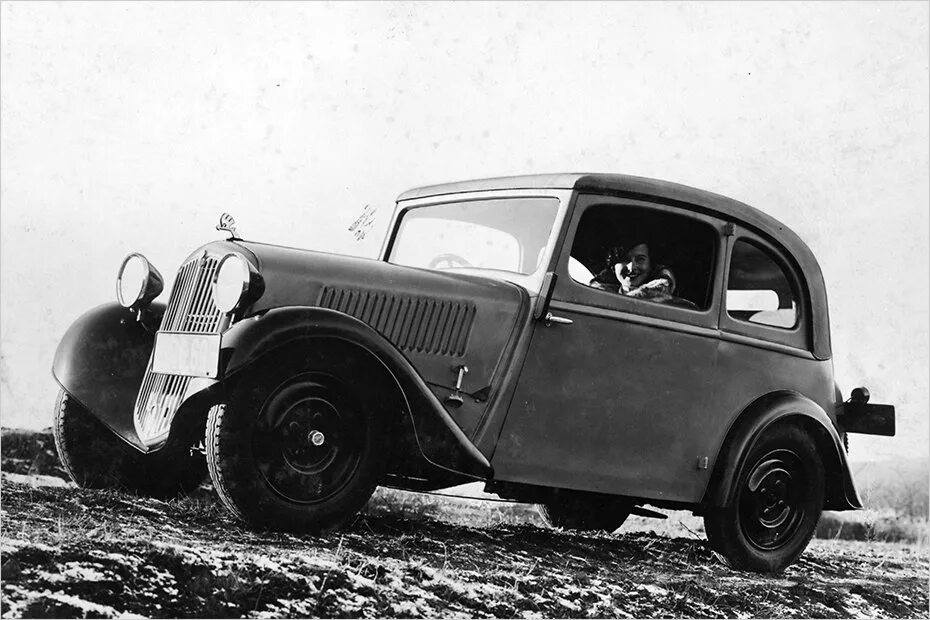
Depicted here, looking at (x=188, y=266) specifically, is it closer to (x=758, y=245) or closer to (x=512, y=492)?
(x=512, y=492)

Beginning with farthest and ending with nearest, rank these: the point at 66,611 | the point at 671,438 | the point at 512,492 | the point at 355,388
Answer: the point at 671,438 < the point at 512,492 < the point at 355,388 < the point at 66,611

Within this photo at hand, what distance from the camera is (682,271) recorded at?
16.7 ft

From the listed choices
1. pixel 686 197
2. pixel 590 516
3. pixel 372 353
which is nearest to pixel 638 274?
pixel 686 197

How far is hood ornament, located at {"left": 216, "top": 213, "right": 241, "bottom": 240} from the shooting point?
4296 millimetres

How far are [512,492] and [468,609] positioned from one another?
1.06 m

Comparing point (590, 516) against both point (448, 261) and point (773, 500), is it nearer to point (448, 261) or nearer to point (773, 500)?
point (773, 500)

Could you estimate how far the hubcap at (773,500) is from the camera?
5102 millimetres

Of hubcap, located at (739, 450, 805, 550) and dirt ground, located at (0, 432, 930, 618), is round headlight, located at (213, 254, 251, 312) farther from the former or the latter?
hubcap, located at (739, 450, 805, 550)

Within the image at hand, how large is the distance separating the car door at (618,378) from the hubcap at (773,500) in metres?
0.32

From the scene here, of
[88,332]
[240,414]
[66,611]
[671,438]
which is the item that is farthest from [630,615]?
[88,332]

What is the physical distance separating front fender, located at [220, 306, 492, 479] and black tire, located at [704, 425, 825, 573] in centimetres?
156

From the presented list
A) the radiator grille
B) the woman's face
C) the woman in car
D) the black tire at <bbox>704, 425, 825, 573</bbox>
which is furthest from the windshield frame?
the black tire at <bbox>704, 425, 825, 573</bbox>

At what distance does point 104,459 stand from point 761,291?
12.0 feet

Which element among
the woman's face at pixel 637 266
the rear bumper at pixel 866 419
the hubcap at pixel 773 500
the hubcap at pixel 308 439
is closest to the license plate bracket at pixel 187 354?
the hubcap at pixel 308 439
